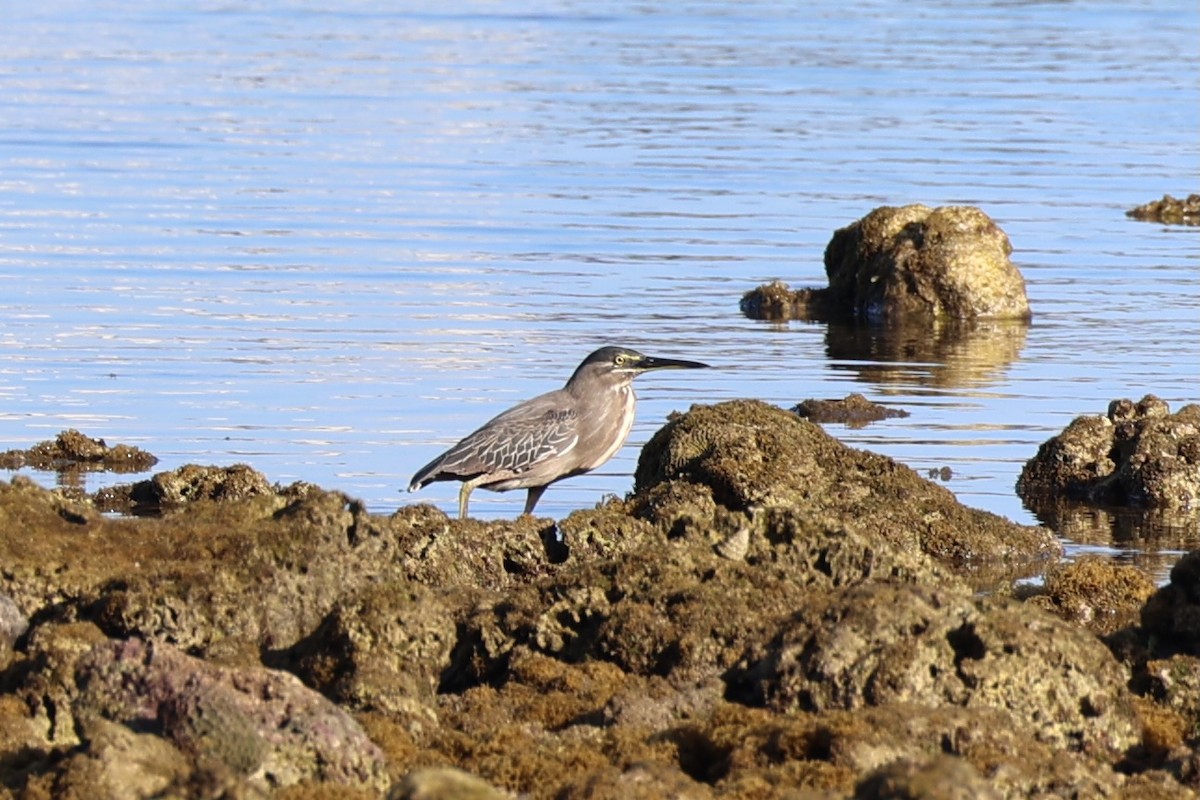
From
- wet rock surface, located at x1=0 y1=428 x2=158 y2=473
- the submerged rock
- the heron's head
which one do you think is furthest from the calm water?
the heron's head

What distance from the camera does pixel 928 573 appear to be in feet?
31.2

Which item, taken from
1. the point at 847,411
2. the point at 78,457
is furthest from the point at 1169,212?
the point at 78,457

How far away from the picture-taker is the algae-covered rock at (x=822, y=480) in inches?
462

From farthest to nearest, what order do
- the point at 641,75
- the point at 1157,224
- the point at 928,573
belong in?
the point at 641,75 < the point at 1157,224 < the point at 928,573

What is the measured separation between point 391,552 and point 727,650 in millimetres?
1463

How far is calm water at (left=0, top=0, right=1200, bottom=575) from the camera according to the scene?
17.1 m

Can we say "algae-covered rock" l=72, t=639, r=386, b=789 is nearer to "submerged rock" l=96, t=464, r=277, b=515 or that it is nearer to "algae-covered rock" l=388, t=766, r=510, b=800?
"algae-covered rock" l=388, t=766, r=510, b=800

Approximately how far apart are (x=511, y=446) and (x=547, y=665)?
13.1 ft

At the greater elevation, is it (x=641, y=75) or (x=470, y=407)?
(x=641, y=75)

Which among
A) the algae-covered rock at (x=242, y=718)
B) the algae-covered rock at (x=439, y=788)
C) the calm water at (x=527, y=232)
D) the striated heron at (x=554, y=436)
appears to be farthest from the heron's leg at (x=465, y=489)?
the algae-covered rock at (x=439, y=788)

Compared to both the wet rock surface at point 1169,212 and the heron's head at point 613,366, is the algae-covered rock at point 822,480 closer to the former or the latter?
the heron's head at point 613,366

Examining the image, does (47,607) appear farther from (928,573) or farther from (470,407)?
(470,407)

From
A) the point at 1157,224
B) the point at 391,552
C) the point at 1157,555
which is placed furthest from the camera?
the point at 1157,224

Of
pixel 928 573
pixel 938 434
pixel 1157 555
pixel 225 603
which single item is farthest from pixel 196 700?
pixel 938 434
